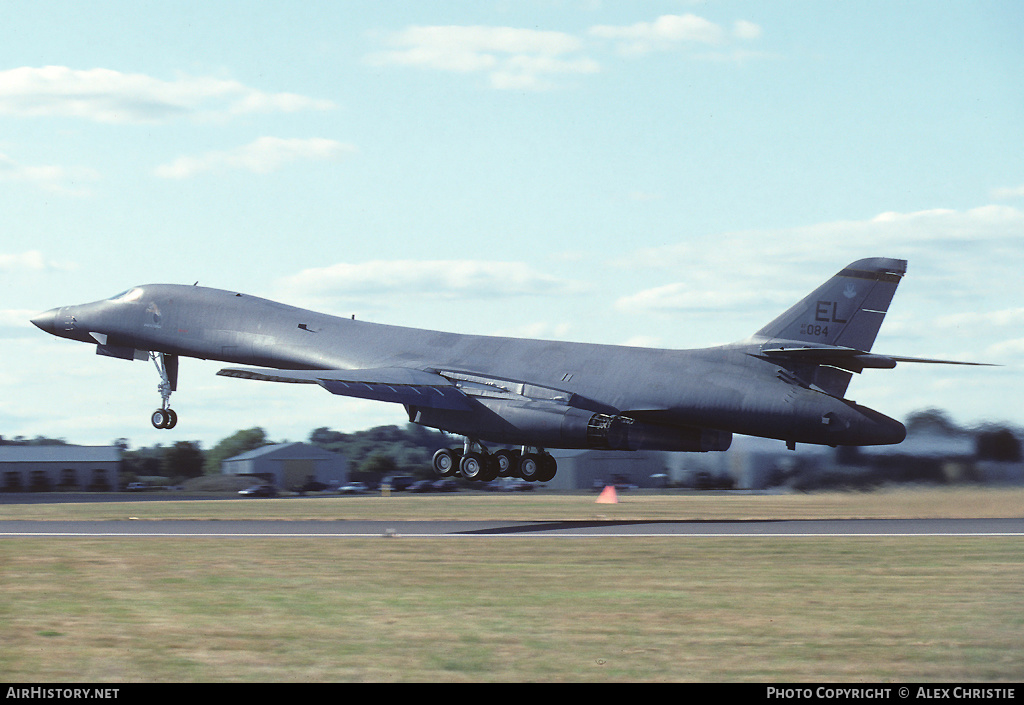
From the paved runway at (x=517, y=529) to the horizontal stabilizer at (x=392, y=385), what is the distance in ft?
11.8

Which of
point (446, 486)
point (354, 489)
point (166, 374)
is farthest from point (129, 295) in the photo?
point (354, 489)

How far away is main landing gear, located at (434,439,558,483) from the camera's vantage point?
34469 millimetres

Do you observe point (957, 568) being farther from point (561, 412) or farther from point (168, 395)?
point (168, 395)

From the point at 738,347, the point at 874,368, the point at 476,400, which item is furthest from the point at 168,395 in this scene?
the point at 874,368

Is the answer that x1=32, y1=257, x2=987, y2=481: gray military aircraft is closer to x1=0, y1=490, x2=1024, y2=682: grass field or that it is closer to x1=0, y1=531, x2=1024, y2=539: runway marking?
x1=0, y1=531, x2=1024, y2=539: runway marking

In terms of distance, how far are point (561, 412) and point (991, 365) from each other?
11530 mm

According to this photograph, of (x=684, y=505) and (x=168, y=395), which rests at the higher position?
(x=168, y=395)

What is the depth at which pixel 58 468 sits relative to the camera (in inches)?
3907

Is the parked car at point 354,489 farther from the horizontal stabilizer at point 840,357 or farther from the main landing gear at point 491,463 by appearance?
the horizontal stabilizer at point 840,357

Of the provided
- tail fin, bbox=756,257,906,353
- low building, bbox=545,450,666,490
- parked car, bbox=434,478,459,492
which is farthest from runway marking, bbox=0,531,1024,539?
parked car, bbox=434,478,459,492

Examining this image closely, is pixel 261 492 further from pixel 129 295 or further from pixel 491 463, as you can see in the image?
pixel 491 463

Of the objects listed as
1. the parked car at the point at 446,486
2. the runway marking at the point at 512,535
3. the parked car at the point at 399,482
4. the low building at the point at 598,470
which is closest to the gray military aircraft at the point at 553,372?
the runway marking at the point at 512,535

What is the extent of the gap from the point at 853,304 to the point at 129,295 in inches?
919

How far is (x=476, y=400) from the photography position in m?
33.8
